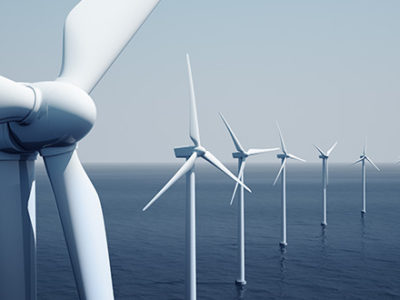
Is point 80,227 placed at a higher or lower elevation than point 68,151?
lower

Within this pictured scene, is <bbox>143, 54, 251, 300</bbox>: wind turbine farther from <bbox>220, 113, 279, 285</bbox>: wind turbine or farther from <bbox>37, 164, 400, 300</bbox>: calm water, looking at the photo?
<bbox>37, 164, 400, 300</bbox>: calm water

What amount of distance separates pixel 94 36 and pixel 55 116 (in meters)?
2.95

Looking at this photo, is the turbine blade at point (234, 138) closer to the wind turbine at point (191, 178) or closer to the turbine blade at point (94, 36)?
Answer: the wind turbine at point (191, 178)

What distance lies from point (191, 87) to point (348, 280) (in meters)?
27.1

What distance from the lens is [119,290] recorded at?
132 feet

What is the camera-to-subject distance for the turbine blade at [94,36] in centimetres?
1124

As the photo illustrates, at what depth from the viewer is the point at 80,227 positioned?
10.6 m

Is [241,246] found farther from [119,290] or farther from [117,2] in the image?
[117,2]

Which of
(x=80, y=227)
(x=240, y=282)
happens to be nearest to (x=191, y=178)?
(x=80, y=227)

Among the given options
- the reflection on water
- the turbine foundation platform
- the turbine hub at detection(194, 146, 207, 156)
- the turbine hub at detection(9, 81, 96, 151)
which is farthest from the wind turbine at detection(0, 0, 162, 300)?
the turbine foundation platform

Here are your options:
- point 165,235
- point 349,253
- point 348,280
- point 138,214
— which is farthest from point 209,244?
point 138,214

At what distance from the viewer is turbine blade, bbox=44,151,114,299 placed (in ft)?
34.5

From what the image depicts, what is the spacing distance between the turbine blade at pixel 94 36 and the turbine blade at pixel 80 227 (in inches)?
73.3

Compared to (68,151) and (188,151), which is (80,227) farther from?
(188,151)
